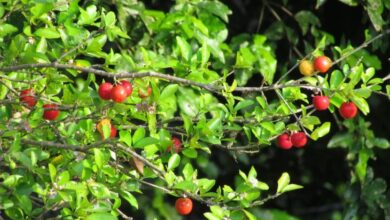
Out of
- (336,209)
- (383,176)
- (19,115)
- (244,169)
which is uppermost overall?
(19,115)

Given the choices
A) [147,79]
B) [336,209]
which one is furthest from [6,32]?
[336,209]

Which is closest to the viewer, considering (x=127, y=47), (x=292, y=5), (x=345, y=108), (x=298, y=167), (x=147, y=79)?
(x=147, y=79)

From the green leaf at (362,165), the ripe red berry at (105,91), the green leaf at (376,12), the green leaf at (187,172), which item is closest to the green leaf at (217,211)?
the green leaf at (187,172)

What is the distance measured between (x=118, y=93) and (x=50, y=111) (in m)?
0.31

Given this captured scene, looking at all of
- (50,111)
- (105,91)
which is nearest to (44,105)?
(50,111)

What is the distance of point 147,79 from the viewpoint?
82.0 inches

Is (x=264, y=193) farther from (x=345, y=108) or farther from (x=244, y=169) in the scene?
(x=345, y=108)

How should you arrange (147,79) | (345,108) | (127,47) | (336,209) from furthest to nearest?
(336,209) < (127,47) < (345,108) < (147,79)

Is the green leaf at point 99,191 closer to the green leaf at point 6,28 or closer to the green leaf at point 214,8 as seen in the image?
Answer: the green leaf at point 6,28

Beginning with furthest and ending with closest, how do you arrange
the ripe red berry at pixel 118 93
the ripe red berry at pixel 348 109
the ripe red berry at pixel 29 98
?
the ripe red berry at pixel 348 109 → the ripe red berry at pixel 29 98 → the ripe red berry at pixel 118 93

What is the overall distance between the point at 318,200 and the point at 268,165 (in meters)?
0.55

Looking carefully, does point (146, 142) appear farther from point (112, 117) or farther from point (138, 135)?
point (112, 117)

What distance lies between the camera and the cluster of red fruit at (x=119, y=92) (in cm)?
194

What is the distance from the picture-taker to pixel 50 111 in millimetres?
2180
